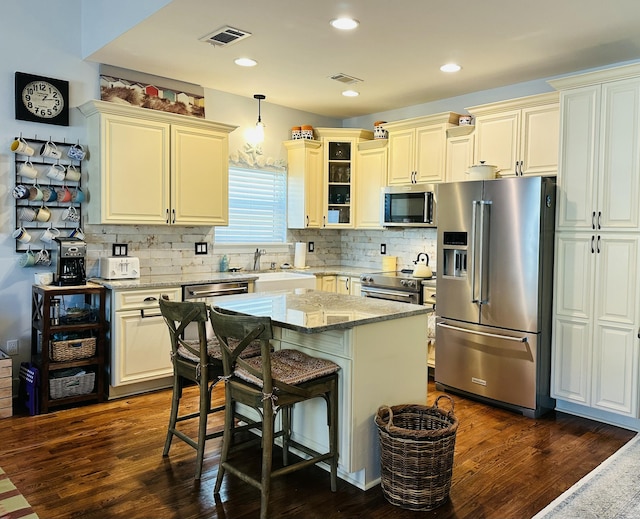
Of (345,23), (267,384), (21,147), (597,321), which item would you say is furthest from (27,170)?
(597,321)

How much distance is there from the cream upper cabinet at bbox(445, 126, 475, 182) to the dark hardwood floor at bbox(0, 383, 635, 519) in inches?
85.4

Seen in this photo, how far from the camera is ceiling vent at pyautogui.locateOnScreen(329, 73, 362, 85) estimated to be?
454 centimetres

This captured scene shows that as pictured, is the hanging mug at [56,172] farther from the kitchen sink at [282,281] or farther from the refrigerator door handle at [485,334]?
the refrigerator door handle at [485,334]

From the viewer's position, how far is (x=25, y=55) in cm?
401

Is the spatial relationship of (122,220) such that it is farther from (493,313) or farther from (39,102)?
(493,313)

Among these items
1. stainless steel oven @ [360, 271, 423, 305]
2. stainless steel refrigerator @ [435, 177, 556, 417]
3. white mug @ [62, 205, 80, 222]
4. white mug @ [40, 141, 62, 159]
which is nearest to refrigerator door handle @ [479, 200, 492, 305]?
stainless steel refrigerator @ [435, 177, 556, 417]

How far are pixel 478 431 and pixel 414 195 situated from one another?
2.39 meters

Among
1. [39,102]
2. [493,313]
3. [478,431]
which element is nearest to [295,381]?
[478,431]

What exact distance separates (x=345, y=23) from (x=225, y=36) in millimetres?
871

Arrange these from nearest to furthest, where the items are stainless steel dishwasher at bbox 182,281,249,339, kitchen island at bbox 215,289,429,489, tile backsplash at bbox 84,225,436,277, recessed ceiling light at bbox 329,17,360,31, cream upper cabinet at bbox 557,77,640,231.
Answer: kitchen island at bbox 215,289,429,489 → recessed ceiling light at bbox 329,17,360,31 → cream upper cabinet at bbox 557,77,640,231 → stainless steel dishwasher at bbox 182,281,249,339 → tile backsplash at bbox 84,225,436,277

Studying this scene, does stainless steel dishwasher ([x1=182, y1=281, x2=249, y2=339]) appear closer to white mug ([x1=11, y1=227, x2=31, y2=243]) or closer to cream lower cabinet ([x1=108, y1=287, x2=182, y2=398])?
cream lower cabinet ([x1=108, y1=287, x2=182, y2=398])

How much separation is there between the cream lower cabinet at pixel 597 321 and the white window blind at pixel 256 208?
3.02 meters

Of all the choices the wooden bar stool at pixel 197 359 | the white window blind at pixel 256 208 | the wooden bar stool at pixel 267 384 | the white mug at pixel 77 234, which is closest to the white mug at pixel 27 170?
the white mug at pixel 77 234

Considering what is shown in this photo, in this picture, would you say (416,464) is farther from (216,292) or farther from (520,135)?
(520,135)
